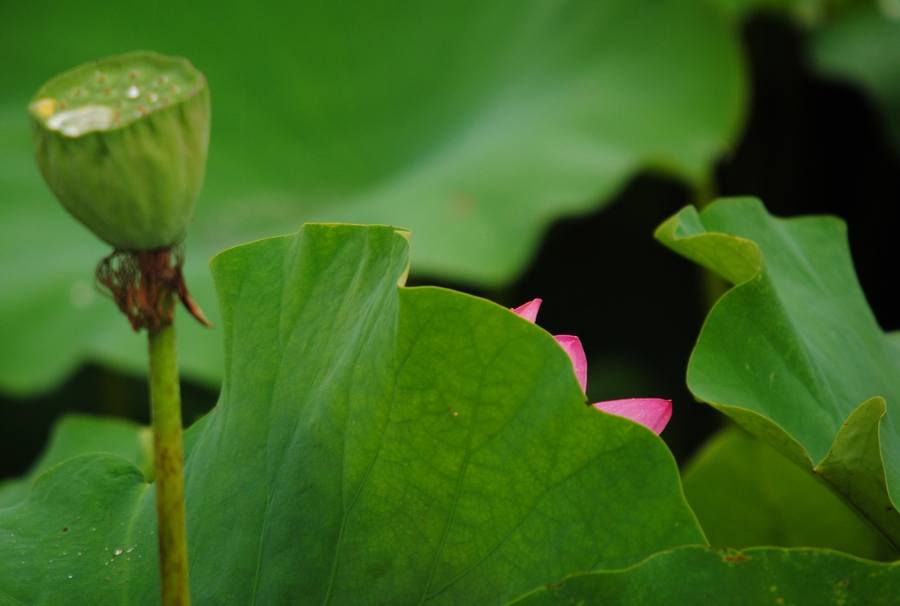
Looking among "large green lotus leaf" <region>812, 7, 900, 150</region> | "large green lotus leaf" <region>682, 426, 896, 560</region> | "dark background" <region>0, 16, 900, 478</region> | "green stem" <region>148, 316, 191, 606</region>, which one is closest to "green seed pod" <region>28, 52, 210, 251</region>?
"green stem" <region>148, 316, 191, 606</region>

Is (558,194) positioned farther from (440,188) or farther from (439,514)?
(439,514)

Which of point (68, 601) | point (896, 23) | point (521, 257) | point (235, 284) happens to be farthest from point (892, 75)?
point (68, 601)

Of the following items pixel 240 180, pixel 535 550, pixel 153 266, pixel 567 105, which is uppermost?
pixel 153 266

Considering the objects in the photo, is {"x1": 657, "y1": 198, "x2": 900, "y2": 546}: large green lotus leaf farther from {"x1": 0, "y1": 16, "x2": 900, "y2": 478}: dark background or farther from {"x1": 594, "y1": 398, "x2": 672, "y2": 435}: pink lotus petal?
{"x1": 0, "y1": 16, "x2": 900, "y2": 478}: dark background

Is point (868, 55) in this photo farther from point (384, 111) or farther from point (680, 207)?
point (384, 111)

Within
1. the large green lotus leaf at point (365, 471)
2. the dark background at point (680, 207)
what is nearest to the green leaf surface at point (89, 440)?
the large green lotus leaf at point (365, 471)

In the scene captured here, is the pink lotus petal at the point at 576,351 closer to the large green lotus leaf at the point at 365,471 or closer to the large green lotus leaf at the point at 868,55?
the large green lotus leaf at the point at 365,471

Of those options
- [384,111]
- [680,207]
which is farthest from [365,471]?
[680,207]
